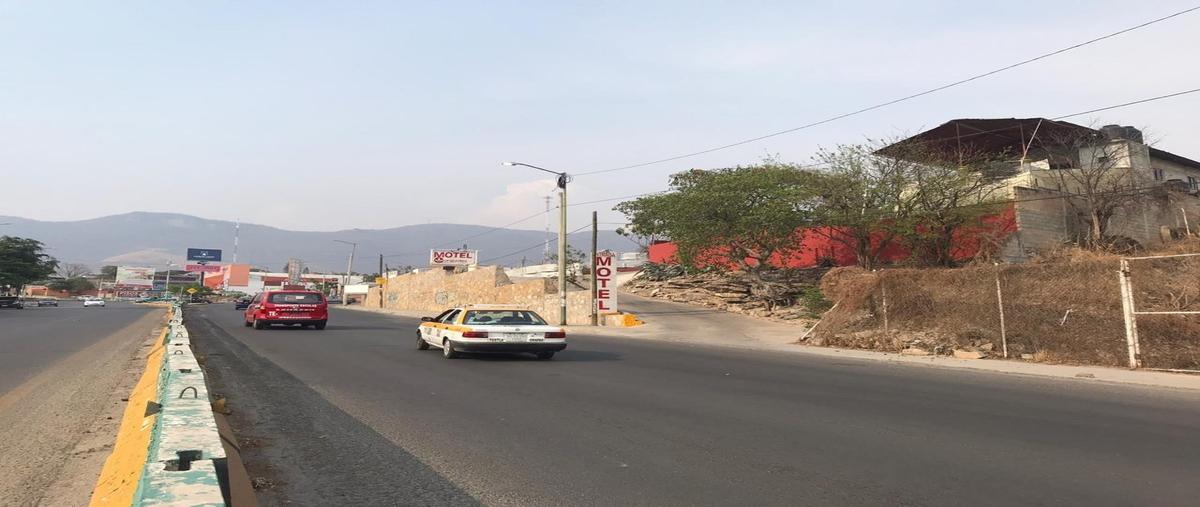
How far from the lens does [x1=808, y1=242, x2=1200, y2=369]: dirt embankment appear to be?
13383 millimetres

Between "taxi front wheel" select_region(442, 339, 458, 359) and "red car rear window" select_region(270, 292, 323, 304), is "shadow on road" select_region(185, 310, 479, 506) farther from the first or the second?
"red car rear window" select_region(270, 292, 323, 304)

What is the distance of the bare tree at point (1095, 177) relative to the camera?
35.0 metres

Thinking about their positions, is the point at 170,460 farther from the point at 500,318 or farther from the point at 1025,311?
the point at 1025,311

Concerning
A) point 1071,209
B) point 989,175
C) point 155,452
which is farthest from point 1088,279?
point 1071,209

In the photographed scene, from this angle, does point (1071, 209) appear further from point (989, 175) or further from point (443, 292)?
point (443, 292)

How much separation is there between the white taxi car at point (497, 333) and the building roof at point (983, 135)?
26.6 meters

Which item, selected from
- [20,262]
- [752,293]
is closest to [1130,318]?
[752,293]

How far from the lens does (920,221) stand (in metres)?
33.0

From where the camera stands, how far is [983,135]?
128 ft

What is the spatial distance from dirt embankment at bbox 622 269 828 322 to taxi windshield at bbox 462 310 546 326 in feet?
55.4

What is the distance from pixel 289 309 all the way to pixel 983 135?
36.6m

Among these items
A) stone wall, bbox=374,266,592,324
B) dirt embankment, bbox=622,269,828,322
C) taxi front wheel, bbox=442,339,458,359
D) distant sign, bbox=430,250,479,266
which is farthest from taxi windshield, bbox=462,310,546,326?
distant sign, bbox=430,250,479,266

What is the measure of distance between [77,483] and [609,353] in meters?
12.5

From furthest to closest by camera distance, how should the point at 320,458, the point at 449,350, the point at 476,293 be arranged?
the point at 476,293 → the point at 449,350 → the point at 320,458
